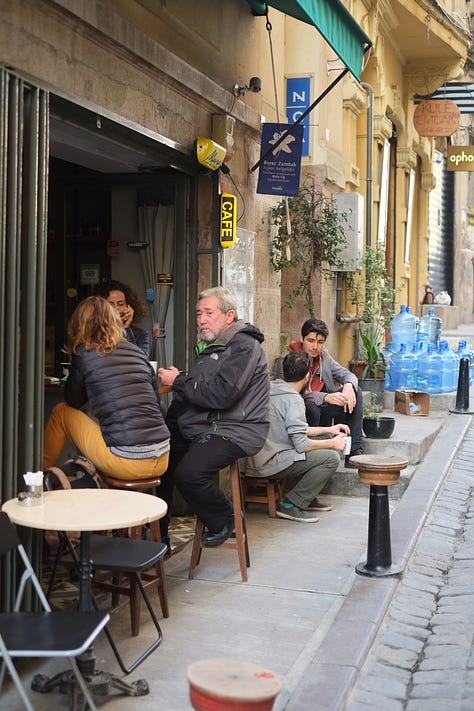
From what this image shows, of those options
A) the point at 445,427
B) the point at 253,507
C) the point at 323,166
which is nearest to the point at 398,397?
the point at 445,427

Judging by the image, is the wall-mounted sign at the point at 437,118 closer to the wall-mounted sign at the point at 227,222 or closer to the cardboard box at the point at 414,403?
the cardboard box at the point at 414,403

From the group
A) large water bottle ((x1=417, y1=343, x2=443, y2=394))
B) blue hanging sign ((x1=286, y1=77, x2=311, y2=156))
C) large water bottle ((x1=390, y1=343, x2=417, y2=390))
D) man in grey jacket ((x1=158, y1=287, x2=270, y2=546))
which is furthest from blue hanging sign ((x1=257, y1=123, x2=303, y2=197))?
large water bottle ((x1=417, y1=343, x2=443, y2=394))

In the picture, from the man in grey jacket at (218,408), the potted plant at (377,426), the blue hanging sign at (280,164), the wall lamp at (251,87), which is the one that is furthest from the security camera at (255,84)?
the potted plant at (377,426)

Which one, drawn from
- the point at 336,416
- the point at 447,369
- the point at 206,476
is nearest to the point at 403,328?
the point at 447,369

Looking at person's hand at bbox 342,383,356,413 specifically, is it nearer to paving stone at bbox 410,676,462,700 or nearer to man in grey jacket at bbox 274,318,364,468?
man in grey jacket at bbox 274,318,364,468

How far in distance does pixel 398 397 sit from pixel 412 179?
8.82 meters

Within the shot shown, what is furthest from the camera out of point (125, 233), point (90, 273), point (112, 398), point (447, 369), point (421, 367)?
point (447, 369)

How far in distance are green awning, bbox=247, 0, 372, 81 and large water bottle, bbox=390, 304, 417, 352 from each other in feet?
26.0

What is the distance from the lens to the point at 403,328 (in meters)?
A: 15.4

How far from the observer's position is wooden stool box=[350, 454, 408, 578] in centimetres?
590

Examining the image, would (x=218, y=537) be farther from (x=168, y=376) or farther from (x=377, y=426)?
(x=377, y=426)

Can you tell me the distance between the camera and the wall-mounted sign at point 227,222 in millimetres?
7584

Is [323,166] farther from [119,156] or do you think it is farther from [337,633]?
[337,633]

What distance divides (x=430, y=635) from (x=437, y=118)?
14.5m
